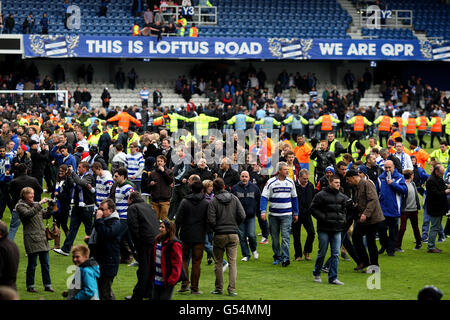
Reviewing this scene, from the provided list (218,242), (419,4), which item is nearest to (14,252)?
(218,242)

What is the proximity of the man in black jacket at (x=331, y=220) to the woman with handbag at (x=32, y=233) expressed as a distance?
380 cm

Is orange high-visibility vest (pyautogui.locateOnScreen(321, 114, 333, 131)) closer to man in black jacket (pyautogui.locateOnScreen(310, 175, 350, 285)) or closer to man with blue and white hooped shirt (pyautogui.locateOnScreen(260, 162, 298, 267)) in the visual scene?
man with blue and white hooped shirt (pyautogui.locateOnScreen(260, 162, 298, 267))

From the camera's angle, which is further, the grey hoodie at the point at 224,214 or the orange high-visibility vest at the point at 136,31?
the orange high-visibility vest at the point at 136,31

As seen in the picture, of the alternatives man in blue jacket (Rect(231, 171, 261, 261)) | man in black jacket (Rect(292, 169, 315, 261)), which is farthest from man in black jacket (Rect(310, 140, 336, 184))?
man in blue jacket (Rect(231, 171, 261, 261))

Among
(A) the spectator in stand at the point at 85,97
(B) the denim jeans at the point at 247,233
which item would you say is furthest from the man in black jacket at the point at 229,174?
(A) the spectator in stand at the point at 85,97

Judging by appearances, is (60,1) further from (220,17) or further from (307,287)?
(307,287)

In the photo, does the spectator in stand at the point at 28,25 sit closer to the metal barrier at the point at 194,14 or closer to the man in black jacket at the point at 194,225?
the metal barrier at the point at 194,14

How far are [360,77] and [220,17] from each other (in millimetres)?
7879

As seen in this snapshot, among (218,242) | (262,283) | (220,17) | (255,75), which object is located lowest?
(262,283)

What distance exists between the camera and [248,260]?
1328 cm

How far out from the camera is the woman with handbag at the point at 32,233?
424 inches

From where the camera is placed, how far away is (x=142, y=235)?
10.5 metres

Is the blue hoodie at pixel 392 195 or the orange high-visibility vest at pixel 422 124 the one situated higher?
the orange high-visibility vest at pixel 422 124

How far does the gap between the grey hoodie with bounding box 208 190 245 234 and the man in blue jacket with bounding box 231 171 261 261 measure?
188 cm
